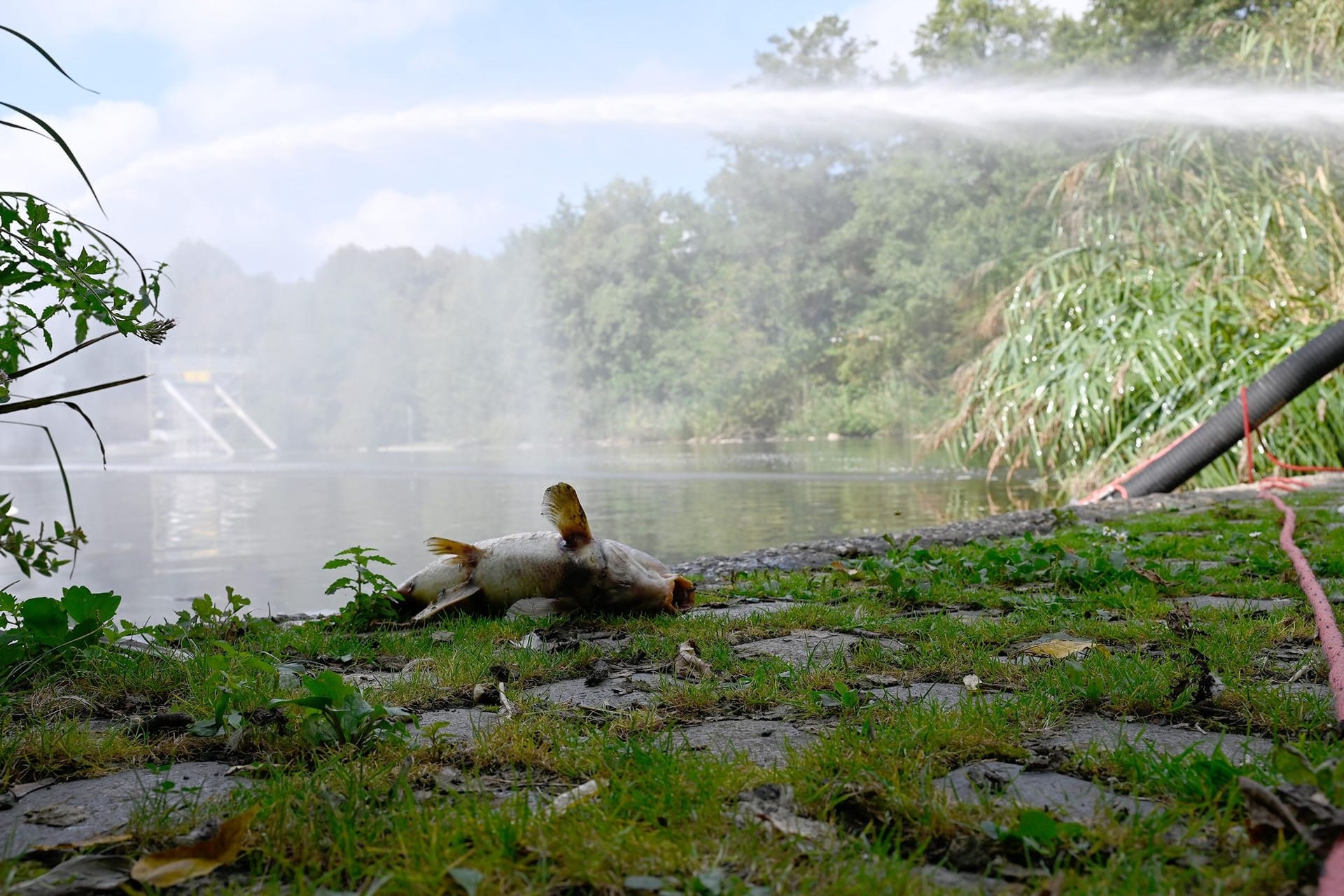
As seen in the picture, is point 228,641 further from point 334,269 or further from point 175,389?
point 334,269

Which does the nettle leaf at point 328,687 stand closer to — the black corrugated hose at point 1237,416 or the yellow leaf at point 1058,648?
the yellow leaf at point 1058,648

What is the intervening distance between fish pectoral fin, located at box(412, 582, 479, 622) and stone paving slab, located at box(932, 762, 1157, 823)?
1.79 metres

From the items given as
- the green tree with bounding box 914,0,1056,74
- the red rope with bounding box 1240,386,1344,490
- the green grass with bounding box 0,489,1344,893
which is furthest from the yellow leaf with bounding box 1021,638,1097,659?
the green tree with bounding box 914,0,1056,74

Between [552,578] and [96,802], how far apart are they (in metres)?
1.56

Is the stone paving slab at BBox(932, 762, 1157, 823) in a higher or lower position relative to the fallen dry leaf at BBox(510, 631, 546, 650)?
higher

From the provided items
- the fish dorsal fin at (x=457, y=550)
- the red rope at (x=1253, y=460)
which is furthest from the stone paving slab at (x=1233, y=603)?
the red rope at (x=1253, y=460)

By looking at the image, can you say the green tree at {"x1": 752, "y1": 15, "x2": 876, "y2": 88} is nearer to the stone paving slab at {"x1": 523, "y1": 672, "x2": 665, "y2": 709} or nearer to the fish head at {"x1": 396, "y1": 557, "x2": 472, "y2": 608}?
the fish head at {"x1": 396, "y1": 557, "x2": 472, "y2": 608}

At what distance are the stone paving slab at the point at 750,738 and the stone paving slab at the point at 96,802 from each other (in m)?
0.68

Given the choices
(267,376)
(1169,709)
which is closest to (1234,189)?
(1169,709)

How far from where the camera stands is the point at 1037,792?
1.33 meters

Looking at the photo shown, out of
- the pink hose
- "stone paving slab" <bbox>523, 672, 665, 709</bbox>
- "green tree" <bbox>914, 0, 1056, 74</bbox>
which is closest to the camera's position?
the pink hose

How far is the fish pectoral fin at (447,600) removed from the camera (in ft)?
9.37

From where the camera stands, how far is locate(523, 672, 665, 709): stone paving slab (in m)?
1.89

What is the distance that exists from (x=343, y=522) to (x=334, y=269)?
34.8 metres
